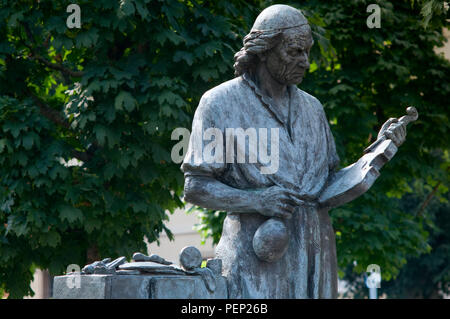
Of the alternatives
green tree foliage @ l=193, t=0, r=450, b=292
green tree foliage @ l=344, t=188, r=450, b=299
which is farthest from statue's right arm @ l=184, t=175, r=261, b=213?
green tree foliage @ l=344, t=188, r=450, b=299

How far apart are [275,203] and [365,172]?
54cm

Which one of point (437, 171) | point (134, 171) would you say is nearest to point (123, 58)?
point (134, 171)

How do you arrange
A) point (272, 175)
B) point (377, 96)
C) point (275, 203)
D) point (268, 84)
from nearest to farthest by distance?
1. point (275, 203)
2. point (272, 175)
3. point (268, 84)
4. point (377, 96)

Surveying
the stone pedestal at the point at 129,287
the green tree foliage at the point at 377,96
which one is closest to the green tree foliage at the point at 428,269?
the green tree foliage at the point at 377,96

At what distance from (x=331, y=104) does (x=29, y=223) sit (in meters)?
5.66

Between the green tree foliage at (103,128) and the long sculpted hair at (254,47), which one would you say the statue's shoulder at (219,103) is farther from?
the green tree foliage at (103,128)

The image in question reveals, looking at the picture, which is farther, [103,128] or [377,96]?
[377,96]

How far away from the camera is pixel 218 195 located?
4582 millimetres

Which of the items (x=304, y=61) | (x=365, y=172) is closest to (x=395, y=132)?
(x=365, y=172)

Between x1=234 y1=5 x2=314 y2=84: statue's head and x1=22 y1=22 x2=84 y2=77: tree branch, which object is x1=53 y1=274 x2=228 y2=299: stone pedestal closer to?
x1=234 y1=5 x2=314 y2=84: statue's head

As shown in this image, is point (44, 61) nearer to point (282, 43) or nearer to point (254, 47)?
point (254, 47)

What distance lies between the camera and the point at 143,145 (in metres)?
12.6

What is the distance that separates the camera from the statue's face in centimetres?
478

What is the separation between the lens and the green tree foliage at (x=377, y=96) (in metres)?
15.5
